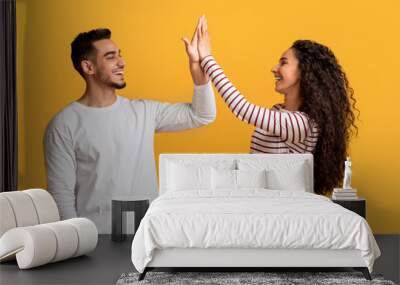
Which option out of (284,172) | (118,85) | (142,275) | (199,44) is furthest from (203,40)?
(142,275)

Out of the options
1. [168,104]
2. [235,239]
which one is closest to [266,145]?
[168,104]

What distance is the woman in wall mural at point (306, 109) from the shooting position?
262 inches

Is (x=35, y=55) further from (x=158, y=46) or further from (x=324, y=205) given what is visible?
(x=324, y=205)

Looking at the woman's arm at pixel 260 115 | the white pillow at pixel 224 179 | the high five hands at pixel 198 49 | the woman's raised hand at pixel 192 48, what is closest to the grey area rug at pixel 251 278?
the white pillow at pixel 224 179

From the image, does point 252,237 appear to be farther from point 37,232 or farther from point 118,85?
point 118,85

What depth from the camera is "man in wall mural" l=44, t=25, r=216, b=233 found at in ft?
23.4

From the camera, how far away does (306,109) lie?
670cm

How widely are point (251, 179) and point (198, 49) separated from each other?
4.96ft

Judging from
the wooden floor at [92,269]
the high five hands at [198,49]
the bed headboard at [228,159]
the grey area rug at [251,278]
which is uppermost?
the high five hands at [198,49]

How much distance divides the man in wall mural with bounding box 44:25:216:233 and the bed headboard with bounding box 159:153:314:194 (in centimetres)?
34

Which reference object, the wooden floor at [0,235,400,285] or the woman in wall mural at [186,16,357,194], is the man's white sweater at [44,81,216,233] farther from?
the wooden floor at [0,235,400,285]

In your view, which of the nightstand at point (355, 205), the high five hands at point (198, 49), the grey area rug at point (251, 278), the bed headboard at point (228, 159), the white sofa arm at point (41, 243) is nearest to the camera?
the grey area rug at point (251, 278)

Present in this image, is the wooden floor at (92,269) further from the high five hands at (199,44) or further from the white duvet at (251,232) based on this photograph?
the high five hands at (199,44)

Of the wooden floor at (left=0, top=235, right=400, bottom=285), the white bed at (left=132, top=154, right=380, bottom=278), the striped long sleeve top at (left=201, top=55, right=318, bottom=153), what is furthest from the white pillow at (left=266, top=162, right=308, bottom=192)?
the white bed at (left=132, top=154, right=380, bottom=278)
